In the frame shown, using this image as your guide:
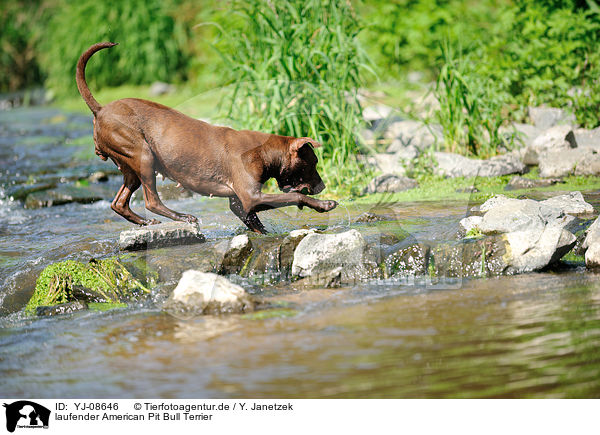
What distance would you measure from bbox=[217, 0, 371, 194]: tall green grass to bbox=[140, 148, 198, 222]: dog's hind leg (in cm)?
231

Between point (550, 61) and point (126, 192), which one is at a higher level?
point (550, 61)

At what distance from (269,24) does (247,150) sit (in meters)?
3.08

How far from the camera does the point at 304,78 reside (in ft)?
28.6

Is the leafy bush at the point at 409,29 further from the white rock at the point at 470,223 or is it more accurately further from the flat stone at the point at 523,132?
the white rock at the point at 470,223

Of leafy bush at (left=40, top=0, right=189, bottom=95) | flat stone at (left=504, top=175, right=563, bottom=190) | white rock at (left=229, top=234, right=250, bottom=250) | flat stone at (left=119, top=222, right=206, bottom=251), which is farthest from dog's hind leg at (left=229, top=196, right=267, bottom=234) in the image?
leafy bush at (left=40, top=0, right=189, bottom=95)

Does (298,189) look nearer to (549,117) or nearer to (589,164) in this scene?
(589,164)

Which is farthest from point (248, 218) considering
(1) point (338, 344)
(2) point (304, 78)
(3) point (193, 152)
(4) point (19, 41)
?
(4) point (19, 41)

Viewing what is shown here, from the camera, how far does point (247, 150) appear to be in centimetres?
615

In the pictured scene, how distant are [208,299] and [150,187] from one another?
1828mm

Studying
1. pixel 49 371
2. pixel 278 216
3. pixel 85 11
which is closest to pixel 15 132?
pixel 85 11

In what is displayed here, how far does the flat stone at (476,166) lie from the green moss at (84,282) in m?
4.60

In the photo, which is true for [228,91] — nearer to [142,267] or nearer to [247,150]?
[247,150]

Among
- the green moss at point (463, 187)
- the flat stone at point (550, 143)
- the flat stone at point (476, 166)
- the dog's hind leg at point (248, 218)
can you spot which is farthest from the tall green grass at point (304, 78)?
the flat stone at point (550, 143)

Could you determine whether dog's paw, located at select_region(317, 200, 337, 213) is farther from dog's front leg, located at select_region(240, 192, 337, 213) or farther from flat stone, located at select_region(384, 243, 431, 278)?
flat stone, located at select_region(384, 243, 431, 278)
